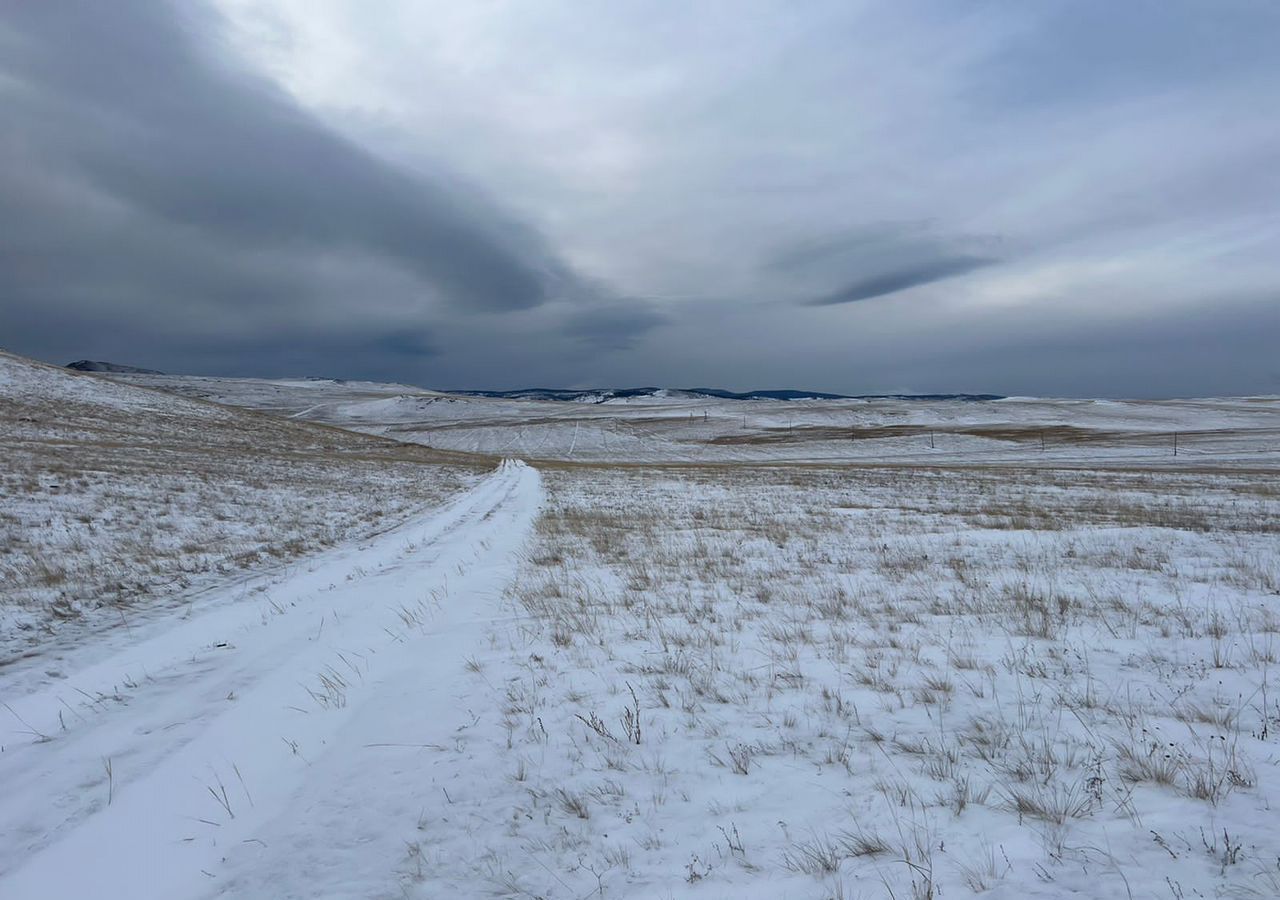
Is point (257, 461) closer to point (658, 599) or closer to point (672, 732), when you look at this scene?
point (658, 599)

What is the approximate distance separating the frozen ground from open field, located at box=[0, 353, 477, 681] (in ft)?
118

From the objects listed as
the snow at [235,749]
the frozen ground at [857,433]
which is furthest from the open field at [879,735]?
the frozen ground at [857,433]

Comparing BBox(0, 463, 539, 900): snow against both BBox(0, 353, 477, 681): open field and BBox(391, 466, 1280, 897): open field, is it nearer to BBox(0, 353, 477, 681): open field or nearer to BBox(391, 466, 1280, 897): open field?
BBox(391, 466, 1280, 897): open field

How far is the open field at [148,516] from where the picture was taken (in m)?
8.73

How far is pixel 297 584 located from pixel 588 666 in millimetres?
6476

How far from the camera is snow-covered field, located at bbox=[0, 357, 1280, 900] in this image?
3295 millimetres

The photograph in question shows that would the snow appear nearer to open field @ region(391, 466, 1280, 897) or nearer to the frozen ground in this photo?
open field @ region(391, 466, 1280, 897)

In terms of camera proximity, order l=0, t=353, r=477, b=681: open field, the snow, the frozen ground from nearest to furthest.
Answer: the snow → l=0, t=353, r=477, b=681: open field → the frozen ground

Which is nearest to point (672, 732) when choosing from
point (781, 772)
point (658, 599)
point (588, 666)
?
point (781, 772)

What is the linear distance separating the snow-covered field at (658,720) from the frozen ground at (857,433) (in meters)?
54.6

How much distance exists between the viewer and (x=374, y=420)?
5384 inches

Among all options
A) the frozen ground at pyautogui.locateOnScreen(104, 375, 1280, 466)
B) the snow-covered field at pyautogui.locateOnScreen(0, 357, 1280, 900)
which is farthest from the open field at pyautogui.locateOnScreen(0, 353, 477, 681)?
the frozen ground at pyautogui.locateOnScreen(104, 375, 1280, 466)

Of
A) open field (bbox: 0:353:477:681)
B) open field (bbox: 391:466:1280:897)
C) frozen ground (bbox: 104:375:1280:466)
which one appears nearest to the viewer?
open field (bbox: 391:466:1280:897)

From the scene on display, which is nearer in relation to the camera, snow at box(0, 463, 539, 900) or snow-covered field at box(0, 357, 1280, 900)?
snow-covered field at box(0, 357, 1280, 900)
